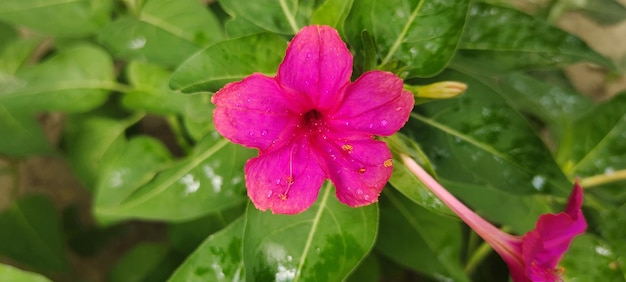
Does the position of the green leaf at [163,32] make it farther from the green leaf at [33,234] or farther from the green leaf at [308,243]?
the green leaf at [33,234]

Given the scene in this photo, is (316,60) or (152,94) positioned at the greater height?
(316,60)

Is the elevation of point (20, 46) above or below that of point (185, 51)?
below

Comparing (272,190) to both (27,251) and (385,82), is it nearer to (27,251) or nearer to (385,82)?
(385,82)

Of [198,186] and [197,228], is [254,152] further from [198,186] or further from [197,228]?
[197,228]

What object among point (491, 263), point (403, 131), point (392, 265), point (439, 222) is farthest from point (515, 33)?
point (392, 265)

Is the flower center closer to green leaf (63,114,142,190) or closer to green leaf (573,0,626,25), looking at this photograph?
green leaf (63,114,142,190)

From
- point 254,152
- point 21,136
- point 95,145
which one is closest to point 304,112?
point 254,152

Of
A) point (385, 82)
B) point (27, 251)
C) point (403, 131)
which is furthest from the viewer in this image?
point (27, 251)

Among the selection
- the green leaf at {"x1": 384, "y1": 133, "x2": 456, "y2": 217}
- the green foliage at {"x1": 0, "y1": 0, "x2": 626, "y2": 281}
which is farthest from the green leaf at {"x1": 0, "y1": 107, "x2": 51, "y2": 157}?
the green leaf at {"x1": 384, "y1": 133, "x2": 456, "y2": 217}
